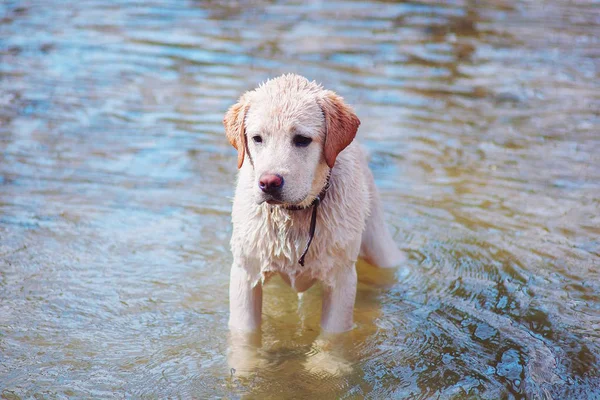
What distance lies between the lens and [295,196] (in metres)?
4.95

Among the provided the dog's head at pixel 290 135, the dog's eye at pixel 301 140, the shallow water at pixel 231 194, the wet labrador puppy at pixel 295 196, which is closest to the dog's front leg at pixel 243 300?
the wet labrador puppy at pixel 295 196

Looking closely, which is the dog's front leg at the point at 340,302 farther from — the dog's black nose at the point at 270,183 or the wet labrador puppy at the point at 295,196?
the dog's black nose at the point at 270,183

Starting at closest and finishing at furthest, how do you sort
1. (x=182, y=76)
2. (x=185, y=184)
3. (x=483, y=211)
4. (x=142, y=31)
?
(x=483, y=211)
(x=185, y=184)
(x=182, y=76)
(x=142, y=31)

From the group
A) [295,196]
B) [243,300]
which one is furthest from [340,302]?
[295,196]

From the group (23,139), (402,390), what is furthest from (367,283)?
(23,139)

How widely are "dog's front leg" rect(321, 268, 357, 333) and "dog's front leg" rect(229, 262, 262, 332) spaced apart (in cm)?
52

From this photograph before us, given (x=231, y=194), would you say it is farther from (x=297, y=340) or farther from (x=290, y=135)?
(x=290, y=135)

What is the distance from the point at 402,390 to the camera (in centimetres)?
537

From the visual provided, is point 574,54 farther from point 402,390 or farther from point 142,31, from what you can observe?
point 402,390

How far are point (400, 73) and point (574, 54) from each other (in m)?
3.68

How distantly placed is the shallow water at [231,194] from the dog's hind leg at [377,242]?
0.16 m

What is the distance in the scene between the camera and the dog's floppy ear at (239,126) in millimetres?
5332

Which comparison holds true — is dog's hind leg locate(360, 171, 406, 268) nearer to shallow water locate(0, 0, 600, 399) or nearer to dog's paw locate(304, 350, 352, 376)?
shallow water locate(0, 0, 600, 399)

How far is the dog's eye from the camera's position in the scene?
5117mm
